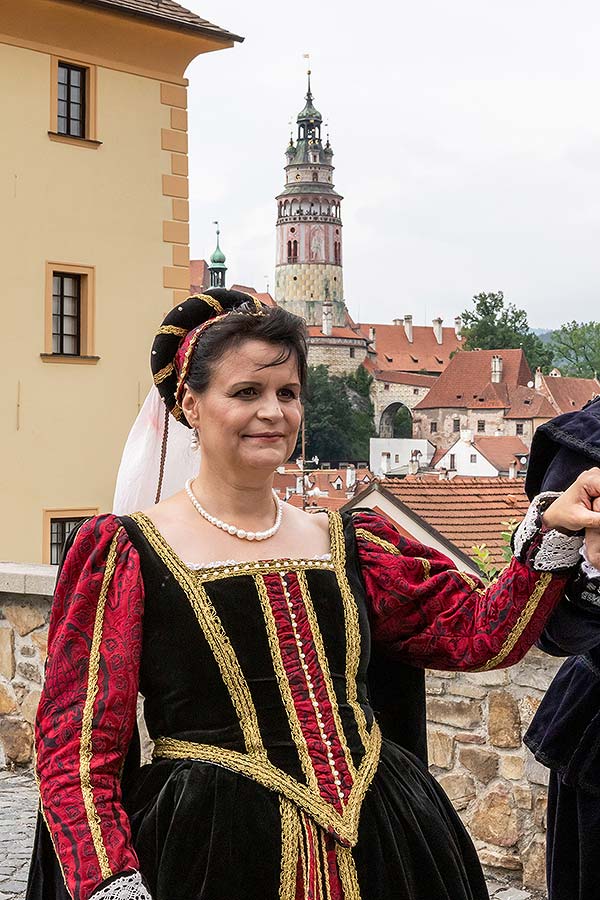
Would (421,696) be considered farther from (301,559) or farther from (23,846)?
(23,846)

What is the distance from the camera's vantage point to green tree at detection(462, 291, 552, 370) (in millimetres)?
86562

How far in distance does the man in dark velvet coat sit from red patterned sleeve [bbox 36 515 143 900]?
724mm

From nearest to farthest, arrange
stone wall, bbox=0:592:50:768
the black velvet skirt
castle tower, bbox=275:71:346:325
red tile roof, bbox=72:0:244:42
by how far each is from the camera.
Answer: the black velvet skirt → stone wall, bbox=0:592:50:768 → red tile roof, bbox=72:0:244:42 → castle tower, bbox=275:71:346:325

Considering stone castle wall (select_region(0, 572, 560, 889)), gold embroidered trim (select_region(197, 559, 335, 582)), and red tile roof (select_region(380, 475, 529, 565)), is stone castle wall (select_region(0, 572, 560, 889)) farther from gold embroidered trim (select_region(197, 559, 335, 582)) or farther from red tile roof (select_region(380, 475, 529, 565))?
red tile roof (select_region(380, 475, 529, 565))

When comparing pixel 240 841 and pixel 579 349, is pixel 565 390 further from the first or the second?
pixel 240 841

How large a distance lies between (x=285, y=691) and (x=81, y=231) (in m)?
13.2

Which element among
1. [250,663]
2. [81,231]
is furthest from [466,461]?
[250,663]

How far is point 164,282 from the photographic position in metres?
15.4

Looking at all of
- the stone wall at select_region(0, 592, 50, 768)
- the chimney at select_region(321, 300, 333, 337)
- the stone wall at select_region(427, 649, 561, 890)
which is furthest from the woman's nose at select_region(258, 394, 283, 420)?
the chimney at select_region(321, 300, 333, 337)

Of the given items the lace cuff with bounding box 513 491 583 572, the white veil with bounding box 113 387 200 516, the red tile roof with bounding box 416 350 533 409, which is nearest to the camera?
the lace cuff with bounding box 513 491 583 572

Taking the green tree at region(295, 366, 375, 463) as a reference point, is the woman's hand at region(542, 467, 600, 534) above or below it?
below

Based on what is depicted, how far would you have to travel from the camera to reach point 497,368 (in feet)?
278

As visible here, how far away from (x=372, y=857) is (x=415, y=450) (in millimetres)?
82235

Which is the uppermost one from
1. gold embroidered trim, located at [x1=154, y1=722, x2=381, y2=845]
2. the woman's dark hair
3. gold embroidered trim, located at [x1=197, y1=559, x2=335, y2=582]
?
the woman's dark hair
